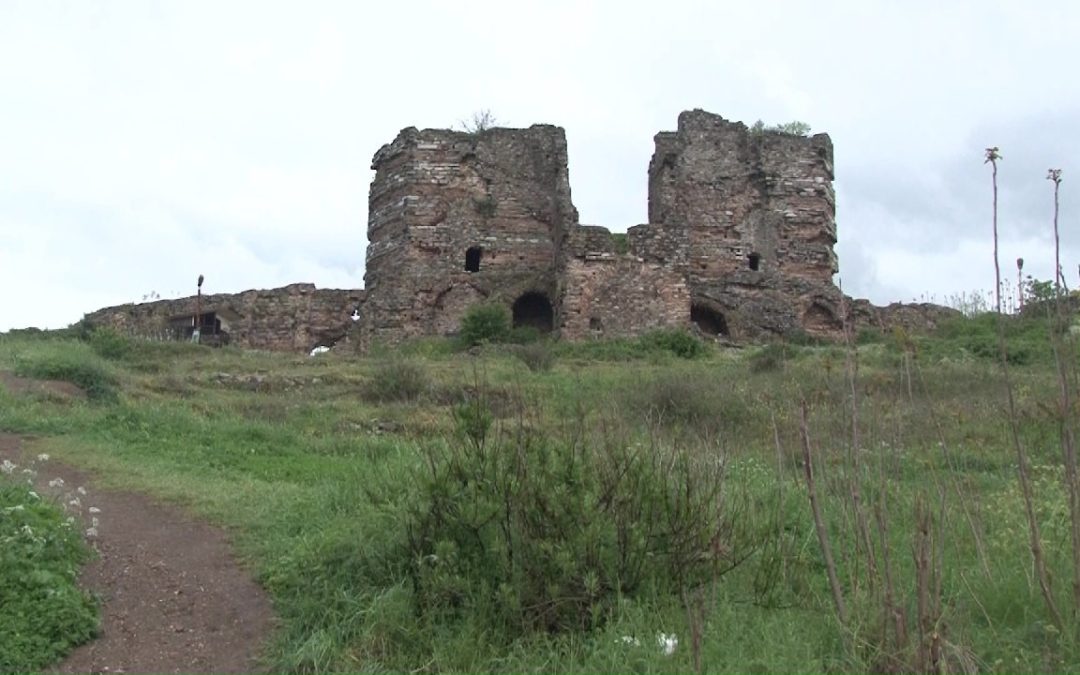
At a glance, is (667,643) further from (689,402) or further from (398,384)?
(398,384)

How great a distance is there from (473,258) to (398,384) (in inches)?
417

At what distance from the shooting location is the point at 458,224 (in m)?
26.6

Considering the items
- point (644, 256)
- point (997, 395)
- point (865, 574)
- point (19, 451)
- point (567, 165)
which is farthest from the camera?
Result: point (567, 165)

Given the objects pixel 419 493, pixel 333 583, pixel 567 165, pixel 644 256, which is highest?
pixel 567 165

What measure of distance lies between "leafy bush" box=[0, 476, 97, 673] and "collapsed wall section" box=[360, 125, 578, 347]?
1783cm

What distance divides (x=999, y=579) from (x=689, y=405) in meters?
8.01

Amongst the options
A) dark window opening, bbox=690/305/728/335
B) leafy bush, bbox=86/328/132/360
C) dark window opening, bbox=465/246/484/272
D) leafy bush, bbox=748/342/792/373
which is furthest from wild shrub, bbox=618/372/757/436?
dark window opening, bbox=465/246/484/272

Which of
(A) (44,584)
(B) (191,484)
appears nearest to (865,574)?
(A) (44,584)

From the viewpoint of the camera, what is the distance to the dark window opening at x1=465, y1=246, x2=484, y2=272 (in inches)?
1049

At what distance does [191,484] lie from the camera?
980 cm

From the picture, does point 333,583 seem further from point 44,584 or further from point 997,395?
point 997,395

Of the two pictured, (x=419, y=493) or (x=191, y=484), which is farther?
(x=191, y=484)

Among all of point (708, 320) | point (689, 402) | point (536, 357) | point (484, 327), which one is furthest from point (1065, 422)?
point (708, 320)

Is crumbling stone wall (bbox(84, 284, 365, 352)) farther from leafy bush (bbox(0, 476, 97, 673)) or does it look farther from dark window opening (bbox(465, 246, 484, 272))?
leafy bush (bbox(0, 476, 97, 673))
